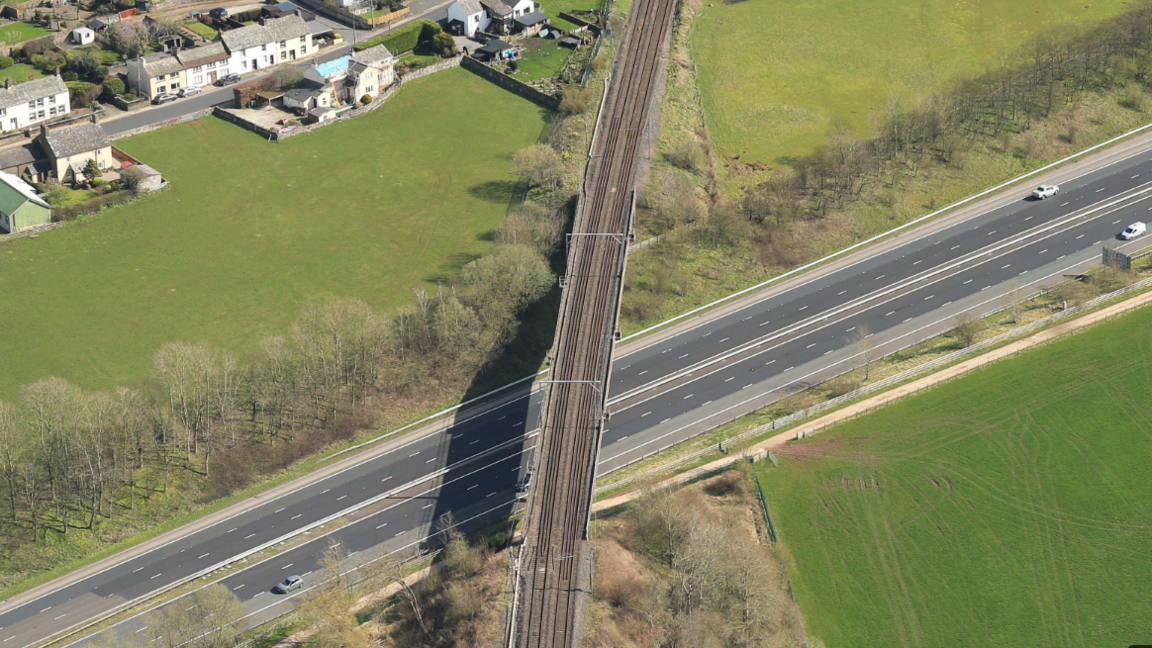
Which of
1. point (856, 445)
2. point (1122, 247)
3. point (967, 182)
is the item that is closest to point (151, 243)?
point (856, 445)

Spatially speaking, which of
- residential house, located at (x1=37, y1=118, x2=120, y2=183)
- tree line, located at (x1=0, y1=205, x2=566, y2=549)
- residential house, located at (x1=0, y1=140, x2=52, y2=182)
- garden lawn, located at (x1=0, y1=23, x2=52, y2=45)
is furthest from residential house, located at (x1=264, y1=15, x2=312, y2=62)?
tree line, located at (x1=0, y1=205, x2=566, y2=549)

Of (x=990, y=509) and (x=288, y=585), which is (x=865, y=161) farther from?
(x=288, y=585)

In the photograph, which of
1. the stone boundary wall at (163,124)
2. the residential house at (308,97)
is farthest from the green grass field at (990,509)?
the stone boundary wall at (163,124)

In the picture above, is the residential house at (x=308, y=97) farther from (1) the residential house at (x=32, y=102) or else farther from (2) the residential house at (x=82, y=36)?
(2) the residential house at (x=82, y=36)

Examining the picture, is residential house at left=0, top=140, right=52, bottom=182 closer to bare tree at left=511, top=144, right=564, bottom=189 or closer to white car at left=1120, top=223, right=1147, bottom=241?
bare tree at left=511, top=144, right=564, bottom=189

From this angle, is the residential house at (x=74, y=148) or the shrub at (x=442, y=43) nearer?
the residential house at (x=74, y=148)

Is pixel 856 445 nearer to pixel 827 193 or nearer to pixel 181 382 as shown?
pixel 827 193
